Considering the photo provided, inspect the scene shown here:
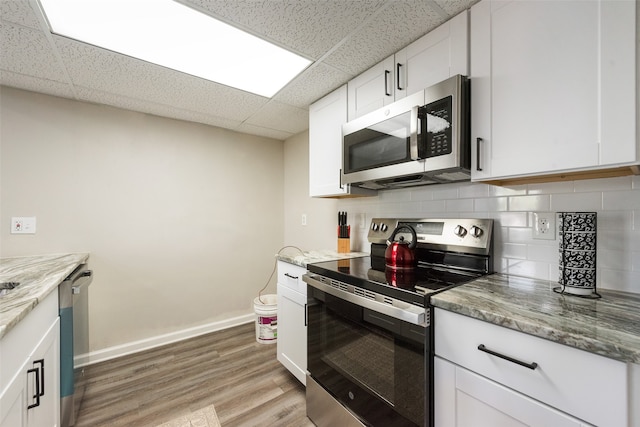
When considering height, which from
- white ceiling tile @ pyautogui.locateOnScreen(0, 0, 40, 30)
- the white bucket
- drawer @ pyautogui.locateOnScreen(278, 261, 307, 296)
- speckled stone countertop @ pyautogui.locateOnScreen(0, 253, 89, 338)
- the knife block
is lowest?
the white bucket

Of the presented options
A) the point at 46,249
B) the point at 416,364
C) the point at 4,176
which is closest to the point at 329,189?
the point at 416,364

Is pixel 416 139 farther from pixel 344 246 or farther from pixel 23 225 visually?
pixel 23 225

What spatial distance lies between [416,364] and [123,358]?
2.52m

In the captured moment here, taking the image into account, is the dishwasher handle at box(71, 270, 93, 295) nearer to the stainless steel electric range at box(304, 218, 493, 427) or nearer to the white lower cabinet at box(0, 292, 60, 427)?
the white lower cabinet at box(0, 292, 60, 427)

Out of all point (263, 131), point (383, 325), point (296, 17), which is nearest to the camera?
point (383, 325)

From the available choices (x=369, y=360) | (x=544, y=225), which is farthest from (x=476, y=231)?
(x=369, y=360)

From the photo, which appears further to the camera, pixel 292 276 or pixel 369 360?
pixel 292 276

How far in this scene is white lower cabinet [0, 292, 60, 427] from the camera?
84 cm

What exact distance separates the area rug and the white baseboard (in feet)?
3.09

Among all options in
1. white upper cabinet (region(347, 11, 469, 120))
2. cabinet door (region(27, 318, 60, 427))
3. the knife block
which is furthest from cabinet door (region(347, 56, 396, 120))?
cabinet door (region(27, 318, 60, 427))

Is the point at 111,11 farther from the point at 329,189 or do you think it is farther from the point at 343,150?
the point at 329,189

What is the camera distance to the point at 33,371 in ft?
3.37

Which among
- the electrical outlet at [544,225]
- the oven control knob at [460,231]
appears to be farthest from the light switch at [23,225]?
the electrical outlet at [544,225]

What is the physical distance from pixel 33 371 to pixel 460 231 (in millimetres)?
1976
